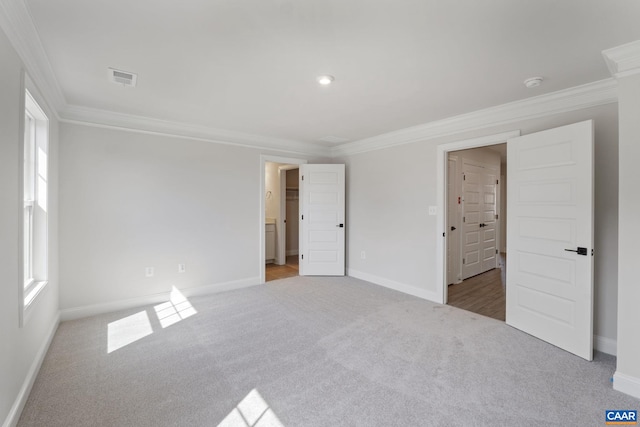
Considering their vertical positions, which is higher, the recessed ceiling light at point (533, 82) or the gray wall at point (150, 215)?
the recessed ceiling light at point (533, 82)

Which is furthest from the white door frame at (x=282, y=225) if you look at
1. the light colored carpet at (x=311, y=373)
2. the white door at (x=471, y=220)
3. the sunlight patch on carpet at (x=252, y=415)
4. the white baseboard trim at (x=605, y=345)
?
the white baseboard trim at (x=605, y=345)

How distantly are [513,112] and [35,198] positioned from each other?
189 inches

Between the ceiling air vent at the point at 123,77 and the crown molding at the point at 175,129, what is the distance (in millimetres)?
1062

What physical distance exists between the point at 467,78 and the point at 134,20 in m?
2.53

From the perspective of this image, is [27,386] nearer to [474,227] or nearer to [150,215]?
[150,215]

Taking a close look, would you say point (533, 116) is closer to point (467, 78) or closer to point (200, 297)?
point (467, 78)

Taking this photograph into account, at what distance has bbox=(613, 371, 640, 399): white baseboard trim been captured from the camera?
1.98 meters

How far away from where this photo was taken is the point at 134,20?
174 cm

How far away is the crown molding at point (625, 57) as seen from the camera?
6.46 feet

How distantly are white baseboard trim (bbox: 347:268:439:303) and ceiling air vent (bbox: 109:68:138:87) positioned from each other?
13.4ft

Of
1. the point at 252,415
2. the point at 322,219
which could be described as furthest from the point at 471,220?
the point at 252,415

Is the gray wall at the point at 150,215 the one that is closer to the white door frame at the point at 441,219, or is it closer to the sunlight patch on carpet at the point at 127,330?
the sunlight patch on carpet at the point at 127,330

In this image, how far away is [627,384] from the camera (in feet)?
6.59

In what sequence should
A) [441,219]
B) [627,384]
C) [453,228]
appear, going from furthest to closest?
1. [453,228]
2. [441,219]
3. [627,384]
